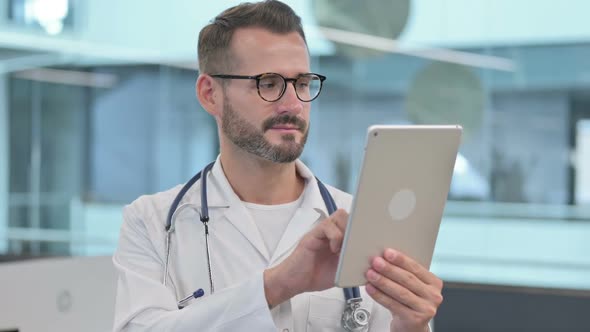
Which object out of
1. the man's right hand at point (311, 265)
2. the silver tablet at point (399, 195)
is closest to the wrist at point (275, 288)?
the man's right hand at point (311, 265)

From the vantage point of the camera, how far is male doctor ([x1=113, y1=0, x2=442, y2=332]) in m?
1.35

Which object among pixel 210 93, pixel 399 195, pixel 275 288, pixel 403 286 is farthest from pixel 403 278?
pixel 210 93

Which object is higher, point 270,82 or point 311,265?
point 270,82

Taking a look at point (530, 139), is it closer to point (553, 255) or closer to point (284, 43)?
point (553, 255)

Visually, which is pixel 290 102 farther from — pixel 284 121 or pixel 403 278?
pixel 403 278

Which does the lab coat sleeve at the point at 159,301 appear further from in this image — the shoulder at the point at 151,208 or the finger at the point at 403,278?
the finger at the point at 403,278

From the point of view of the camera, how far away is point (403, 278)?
1.18m

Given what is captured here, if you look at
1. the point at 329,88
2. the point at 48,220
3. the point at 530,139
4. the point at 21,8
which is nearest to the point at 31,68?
the point at 21,8

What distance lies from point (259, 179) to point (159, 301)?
0.33 metres

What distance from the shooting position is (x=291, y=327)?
4.73 feet

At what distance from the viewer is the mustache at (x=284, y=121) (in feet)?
4.79

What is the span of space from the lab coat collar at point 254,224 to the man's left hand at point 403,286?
1.20 feet

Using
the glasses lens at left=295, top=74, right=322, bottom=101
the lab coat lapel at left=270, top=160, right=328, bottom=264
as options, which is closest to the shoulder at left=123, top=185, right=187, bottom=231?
the lab coat lapel at left=270, top=160, right=328, bottom=264

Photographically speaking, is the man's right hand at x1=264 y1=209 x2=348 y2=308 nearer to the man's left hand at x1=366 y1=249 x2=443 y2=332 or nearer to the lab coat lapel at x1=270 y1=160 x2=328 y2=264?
the man's left hand at x1=366 y1=249 x2=443 y2=332
